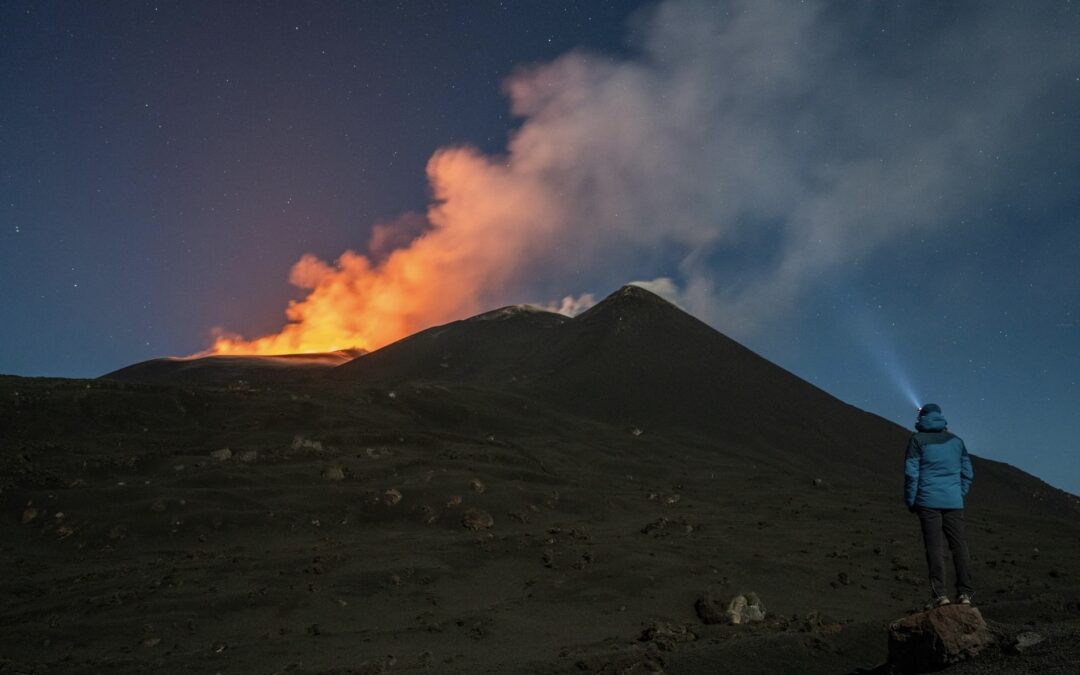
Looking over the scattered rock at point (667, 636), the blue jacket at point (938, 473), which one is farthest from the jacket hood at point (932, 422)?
the scattered rock at point (667, 636)

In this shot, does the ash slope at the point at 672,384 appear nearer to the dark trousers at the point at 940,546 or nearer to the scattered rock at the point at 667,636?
the scattered rock at the point at 667,636

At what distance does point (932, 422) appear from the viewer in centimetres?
756

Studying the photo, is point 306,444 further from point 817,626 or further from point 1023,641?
point 1023,641

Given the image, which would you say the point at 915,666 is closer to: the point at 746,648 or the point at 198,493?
the point at 746,648

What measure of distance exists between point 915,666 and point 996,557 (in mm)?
13404

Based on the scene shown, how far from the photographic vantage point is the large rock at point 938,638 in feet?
17.5

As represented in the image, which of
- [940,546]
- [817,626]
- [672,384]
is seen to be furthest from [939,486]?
[672,384]

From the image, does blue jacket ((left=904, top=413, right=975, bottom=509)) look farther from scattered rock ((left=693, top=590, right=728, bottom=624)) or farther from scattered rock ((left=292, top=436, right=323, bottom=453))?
scattered rock ((left=292, top=436, right=323, bottom=453))

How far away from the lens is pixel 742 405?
55.1 meters

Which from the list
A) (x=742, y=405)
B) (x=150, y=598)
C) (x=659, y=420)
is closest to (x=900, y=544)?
(x=150, y=598)

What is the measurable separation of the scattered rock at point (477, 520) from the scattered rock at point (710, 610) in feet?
26.1

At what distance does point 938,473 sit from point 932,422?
1.94ft

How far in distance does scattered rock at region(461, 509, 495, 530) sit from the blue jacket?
12364 mm

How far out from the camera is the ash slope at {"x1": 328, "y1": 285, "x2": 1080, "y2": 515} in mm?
47438
